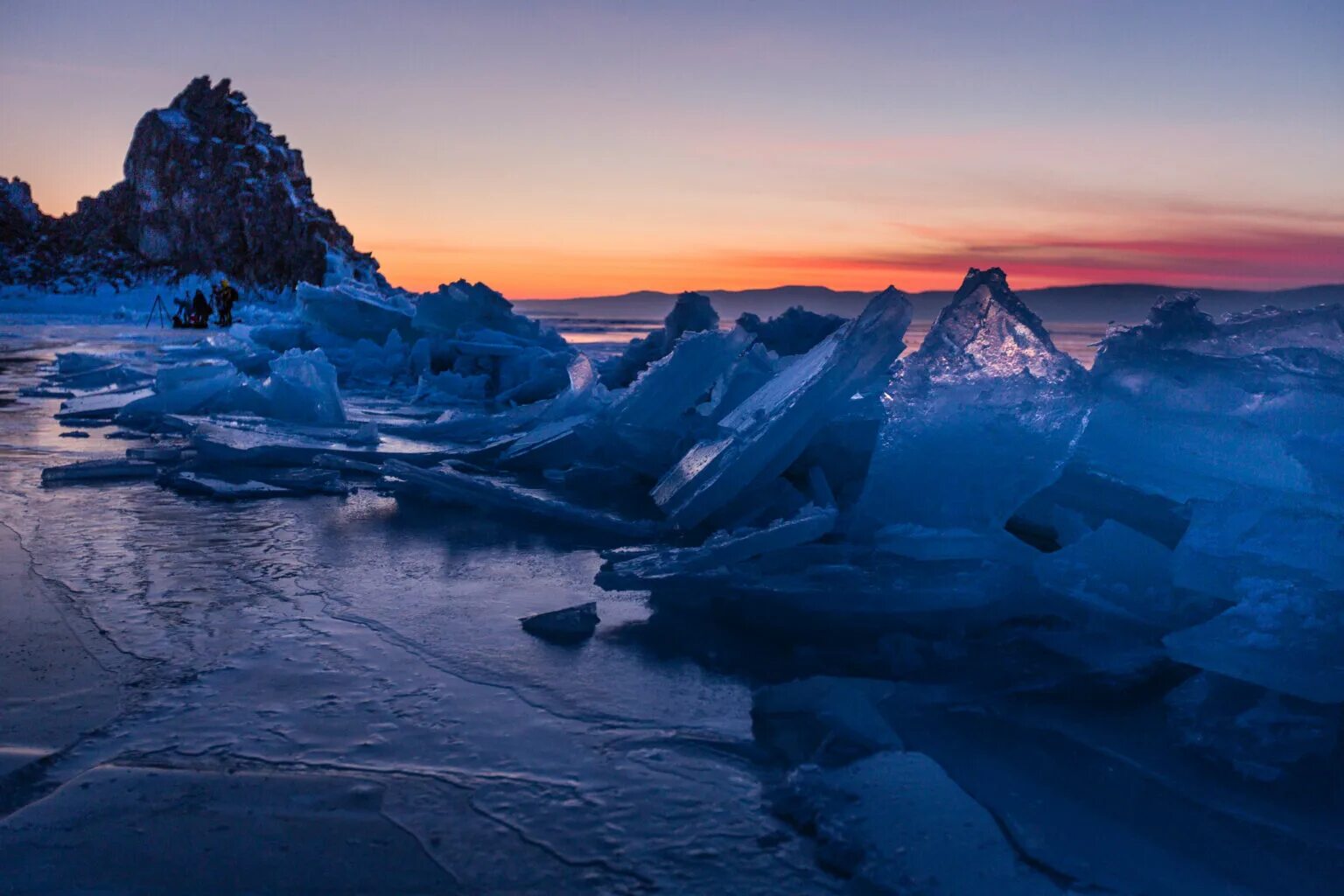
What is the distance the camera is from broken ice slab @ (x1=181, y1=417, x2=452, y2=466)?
4992 millimetres

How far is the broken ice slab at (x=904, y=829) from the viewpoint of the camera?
1430mm

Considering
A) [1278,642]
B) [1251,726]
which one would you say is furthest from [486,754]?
[1278,642]

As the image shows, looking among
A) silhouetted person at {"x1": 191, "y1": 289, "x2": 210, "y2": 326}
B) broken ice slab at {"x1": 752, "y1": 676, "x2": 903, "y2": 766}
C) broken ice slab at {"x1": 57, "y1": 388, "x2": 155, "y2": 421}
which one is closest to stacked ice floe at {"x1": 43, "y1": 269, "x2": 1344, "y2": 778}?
broken ice slab at {"x1": 752, "y1": 676, "x2": 903, "y2": 766}

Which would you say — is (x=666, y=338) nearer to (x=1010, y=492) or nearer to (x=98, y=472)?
(x=98, y=472)

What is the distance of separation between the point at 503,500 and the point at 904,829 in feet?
9.11

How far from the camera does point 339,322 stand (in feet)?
40.4

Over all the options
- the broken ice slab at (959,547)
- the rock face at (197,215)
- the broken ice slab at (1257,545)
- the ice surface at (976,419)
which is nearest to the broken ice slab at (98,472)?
the ice surface at (976,419)

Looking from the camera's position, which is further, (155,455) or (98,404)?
(98,404)

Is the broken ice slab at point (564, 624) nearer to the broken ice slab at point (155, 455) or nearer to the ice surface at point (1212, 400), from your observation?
the ice surface at point (1212, 400)

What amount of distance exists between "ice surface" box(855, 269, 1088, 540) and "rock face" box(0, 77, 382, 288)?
2144 inches

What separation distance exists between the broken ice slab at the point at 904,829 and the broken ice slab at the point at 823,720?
0.08 meters

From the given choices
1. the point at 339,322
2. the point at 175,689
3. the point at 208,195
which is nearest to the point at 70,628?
the point at 175,689

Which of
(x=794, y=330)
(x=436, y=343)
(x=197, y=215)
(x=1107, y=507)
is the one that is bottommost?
(x=1107, y=507)

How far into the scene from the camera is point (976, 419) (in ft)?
9.91
